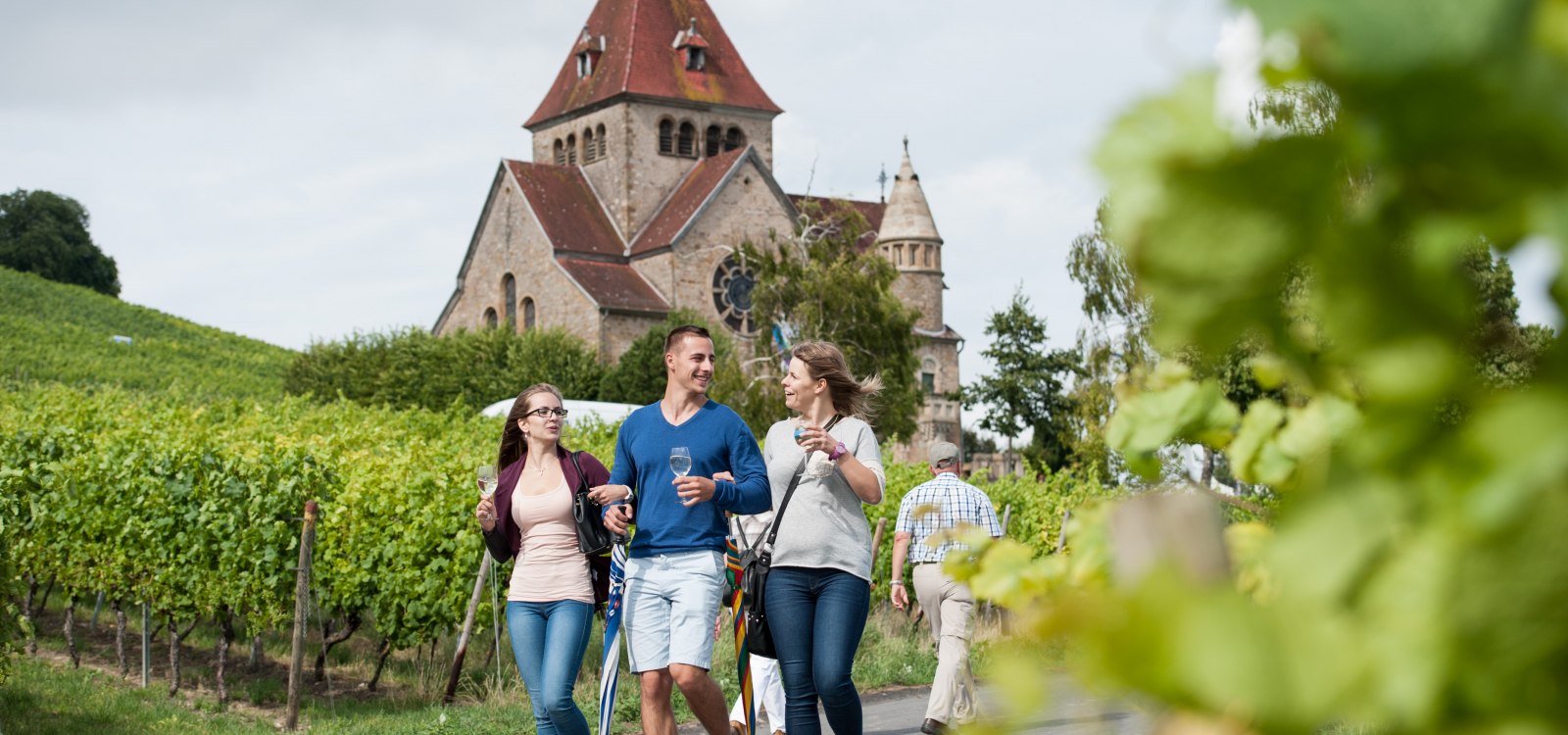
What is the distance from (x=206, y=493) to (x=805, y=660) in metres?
6.85

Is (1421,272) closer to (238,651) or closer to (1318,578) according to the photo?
(1318,578)

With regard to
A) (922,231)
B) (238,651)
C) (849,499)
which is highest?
(922,231)

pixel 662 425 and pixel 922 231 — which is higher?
pixel 922 231

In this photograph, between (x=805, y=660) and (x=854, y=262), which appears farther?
(x=854, y=262)

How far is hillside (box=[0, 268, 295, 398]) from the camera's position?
49406mm

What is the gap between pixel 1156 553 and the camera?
2.77 feet

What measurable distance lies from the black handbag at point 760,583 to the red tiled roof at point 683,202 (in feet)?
162

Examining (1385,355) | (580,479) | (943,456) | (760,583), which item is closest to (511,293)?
(943,456)

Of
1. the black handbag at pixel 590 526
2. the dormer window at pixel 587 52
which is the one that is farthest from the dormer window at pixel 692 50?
the black handbag at pixel 590 526

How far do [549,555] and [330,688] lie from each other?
5439 mm

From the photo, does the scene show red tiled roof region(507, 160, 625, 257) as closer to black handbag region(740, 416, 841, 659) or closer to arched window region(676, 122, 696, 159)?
arched window region(676, 122, 696, 159)

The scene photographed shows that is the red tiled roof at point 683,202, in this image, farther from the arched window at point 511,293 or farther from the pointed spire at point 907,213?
the pointed spire at point 907,213

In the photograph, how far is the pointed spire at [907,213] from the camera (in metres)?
69.1

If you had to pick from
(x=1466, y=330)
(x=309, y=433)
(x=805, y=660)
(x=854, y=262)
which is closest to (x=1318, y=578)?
(x=1466, y=330)
